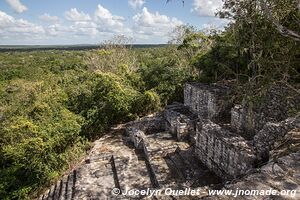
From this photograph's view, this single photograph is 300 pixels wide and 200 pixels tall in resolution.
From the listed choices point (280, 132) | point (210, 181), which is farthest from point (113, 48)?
point (280, 132)

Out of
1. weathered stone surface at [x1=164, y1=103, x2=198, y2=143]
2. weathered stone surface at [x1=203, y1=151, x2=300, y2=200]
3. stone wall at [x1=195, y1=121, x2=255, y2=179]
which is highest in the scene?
weathered stone surface at [x1=203, y1=151, x2=300, y2=200]

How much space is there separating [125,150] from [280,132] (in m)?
7.01

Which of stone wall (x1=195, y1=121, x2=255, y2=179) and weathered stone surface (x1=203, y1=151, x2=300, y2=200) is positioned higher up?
weathered stone surface (x1=203, y1=151, x2=300, y2=200)

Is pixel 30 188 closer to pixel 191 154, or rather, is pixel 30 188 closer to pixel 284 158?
pixel 191 154

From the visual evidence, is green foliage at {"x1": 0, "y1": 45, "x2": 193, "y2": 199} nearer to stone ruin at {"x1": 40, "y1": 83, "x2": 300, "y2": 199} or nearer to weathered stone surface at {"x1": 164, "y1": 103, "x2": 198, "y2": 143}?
A: stone ruin at {"x1": 40, "y1": 83, "x2": 300, "y2": 199}

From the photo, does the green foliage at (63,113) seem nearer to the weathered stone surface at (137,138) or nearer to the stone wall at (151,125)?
the stone wall at (151,125)

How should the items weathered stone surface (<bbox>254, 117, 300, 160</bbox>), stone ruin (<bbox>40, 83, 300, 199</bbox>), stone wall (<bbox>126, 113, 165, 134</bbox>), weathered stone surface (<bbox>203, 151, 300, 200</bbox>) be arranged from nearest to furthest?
weathered stone surface (<bbox>203, 151, 300, 200</bbox>) → weathered stone surface (<bbox>254, 117, 300, 160</bbox>) → stone ruin (<bbox>40, 83, 300, 199</bbox>) → stone wall (<bbox>126, 113, 165, 134</bbox>)

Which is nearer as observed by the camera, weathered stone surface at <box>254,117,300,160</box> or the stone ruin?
weathered stone surface at <box>254,117,300,160</box>

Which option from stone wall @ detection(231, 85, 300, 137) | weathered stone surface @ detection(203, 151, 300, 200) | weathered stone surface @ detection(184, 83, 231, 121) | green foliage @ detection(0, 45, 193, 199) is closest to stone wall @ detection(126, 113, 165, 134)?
weathered stone surface @ detection(184, 83, 231, 121)

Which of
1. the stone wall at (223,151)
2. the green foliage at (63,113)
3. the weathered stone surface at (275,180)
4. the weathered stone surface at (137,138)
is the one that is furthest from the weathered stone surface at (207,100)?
the weathered stone surface at (275,180)

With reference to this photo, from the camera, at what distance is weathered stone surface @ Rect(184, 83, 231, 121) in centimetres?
1132

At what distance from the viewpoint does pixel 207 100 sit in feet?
39.4

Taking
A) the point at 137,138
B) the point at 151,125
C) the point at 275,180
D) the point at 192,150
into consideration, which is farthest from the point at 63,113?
the point at 275,180

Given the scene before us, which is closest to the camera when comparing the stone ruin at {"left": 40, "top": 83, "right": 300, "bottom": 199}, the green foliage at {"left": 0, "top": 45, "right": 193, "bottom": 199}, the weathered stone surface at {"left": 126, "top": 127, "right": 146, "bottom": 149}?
the stone ruin at {"left": 40, "top": 83, "right": 300, "bottom": 199}
